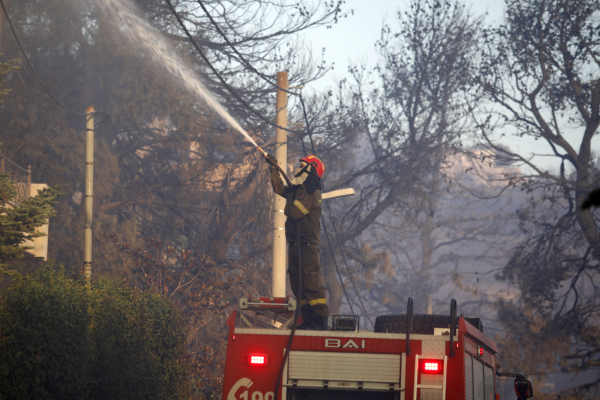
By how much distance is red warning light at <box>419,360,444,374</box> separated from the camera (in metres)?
5.20

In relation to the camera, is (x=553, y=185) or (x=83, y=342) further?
(x=553, y=185)

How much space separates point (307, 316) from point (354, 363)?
49.3 inches

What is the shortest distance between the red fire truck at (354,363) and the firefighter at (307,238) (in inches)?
30.5

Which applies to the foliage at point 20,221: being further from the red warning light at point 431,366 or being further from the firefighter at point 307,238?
the red warning light at point 431,366

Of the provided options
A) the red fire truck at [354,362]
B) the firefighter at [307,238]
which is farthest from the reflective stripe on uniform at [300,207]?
the red fire truck at [354,362]

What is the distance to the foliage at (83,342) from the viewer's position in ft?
25.8

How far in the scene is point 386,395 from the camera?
216 inches

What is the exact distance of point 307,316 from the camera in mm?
6562

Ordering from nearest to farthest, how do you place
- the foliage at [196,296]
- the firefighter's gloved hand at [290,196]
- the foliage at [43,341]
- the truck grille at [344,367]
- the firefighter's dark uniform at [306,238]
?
1. the truck grille at [344,367]
2. the firefighter's dark uniform at [306,238]
3. the firefighter's gloved hand at [290,196]
4. the foliage at [43,341]
5. the foliage at [196,296]

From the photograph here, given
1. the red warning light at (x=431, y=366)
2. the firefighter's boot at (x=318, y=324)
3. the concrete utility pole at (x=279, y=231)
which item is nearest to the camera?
the red warning light at (x=431, y=366)

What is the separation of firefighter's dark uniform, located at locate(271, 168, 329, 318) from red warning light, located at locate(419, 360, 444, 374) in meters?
1.50

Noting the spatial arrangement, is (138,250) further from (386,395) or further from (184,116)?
(386,395)

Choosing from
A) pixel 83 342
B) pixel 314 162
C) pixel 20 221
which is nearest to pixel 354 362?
pixel 314 162

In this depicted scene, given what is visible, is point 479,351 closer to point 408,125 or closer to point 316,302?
point 316,302
